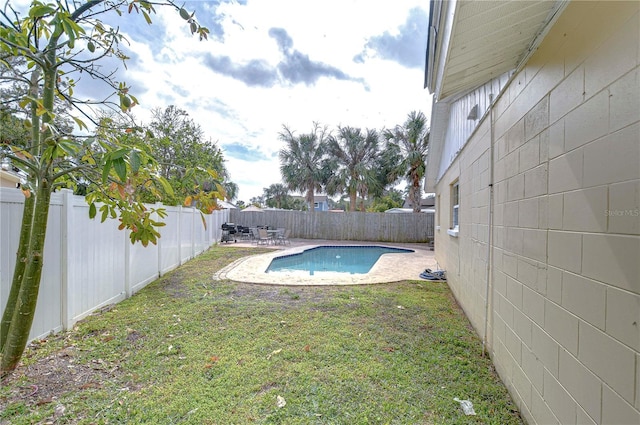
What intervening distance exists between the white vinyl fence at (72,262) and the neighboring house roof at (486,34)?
431cm

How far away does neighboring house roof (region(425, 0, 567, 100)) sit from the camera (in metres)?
2.05

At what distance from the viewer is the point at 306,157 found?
69.7ft

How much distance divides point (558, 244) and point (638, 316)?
28.9 inches

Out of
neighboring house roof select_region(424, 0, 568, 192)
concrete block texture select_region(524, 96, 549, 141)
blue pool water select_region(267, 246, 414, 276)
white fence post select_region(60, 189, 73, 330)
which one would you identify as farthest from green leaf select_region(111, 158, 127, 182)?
blue pool water select_region(267, 246, 414, 276)

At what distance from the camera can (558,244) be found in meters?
1.89

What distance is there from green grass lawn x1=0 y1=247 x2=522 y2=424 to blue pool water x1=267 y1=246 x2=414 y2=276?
4920mm

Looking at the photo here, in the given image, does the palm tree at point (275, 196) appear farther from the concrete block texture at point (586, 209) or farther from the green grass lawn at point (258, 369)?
the concrete block texture at point (586, 209)

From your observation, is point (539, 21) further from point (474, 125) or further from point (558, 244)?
point (474, 125)

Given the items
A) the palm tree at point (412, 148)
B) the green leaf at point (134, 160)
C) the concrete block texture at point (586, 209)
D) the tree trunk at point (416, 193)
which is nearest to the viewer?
the green leaf at point (134, 160)

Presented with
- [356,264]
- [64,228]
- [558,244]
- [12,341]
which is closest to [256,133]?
[356,264]

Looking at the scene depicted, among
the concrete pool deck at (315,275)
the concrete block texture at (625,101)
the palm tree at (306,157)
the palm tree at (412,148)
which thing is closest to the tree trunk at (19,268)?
the concrete pool deck at (315,275)

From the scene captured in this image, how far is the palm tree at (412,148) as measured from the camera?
17.4 m

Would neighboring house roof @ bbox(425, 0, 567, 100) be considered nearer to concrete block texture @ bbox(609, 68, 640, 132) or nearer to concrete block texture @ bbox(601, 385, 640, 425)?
concrete block texture @ bbox(609, 68, 640, 132)

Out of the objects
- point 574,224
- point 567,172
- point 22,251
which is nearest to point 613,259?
point 574,224
